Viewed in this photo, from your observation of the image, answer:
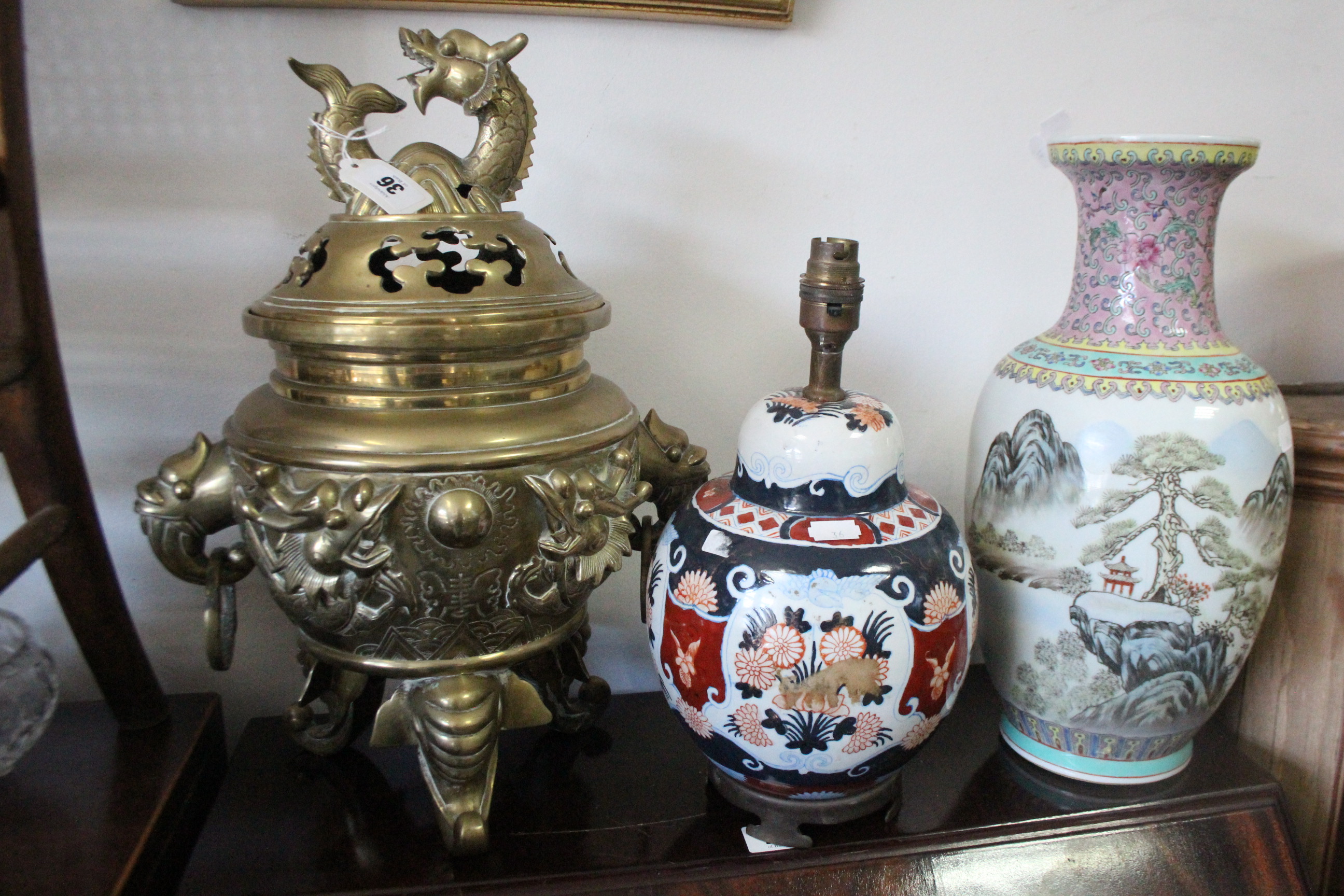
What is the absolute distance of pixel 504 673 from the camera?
30.9 inches

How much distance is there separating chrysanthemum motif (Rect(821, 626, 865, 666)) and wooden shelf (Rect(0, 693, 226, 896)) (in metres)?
0.58

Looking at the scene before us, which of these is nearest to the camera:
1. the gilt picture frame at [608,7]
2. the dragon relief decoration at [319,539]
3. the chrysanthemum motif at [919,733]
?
the dragon relief decoration at [319,539]

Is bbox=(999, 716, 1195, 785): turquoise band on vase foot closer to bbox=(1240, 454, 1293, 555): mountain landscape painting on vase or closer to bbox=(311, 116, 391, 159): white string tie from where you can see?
bbox=(1240, 454, 1293, 555): mountain landscape painting on vase

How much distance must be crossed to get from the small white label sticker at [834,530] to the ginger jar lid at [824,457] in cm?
1

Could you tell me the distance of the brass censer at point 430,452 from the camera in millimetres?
656

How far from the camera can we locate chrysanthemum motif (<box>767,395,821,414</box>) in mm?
762

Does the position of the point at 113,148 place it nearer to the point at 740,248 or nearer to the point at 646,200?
the point at 646,200

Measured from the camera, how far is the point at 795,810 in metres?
0.79

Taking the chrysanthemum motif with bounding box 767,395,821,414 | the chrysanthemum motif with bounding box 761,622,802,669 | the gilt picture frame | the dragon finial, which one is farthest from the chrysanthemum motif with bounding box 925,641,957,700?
the gilt picture frame

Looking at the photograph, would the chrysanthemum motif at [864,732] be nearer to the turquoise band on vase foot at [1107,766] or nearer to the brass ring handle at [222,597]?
the turquoise band on vase foot at [1107,766]

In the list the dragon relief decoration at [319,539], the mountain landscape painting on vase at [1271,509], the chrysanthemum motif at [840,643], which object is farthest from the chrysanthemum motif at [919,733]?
the dragon relief decoration at [319,539]

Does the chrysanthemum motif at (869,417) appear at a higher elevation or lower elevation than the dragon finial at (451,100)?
lower

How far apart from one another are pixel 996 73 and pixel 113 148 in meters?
0.95

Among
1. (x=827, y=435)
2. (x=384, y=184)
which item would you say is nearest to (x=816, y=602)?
(x=827, y=435)
